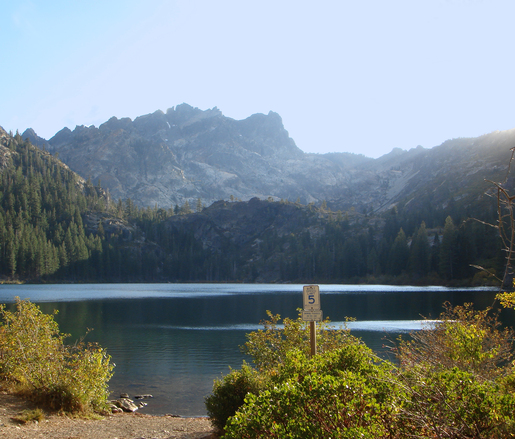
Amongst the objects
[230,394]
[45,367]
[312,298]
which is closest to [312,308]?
[312,298]

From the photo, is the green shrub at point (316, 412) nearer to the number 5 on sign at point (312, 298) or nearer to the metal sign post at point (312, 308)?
the metal sign post at point (312, 308)

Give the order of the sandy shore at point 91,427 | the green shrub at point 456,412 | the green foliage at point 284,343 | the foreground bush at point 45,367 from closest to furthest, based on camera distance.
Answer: the green shrub at point 456,412, the sandy shore at point 91,427, the foreground bush at point 45,367, the green foliage at point 284,343

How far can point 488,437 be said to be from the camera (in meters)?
5.50

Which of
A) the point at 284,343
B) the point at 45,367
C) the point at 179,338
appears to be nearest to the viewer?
the point at 45,367

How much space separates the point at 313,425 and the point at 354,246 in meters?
187

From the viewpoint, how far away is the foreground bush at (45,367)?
46.9 feet

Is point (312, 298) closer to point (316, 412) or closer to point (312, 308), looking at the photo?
point (312, 308)

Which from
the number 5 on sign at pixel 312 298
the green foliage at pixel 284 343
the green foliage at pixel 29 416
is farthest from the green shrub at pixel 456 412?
the green foliage at pixel 29 416

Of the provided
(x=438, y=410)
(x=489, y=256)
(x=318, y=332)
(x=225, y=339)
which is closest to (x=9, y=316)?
(x=318, y=332)

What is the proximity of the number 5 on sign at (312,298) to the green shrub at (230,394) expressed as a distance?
8.67 feet

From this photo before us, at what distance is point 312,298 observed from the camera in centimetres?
1203

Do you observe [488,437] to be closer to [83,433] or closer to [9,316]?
[83,433]

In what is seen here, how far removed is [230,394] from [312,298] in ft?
12.1

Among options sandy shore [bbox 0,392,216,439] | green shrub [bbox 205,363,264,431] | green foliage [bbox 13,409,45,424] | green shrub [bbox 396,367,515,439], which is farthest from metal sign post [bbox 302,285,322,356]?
green foliage [bbox 13,409,45,424]
